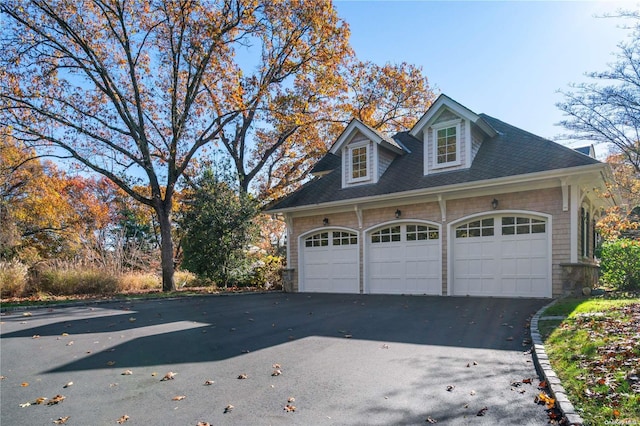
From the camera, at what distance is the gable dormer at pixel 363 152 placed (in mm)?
13617

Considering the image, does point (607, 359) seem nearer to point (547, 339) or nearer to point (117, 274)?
point (547, 339)

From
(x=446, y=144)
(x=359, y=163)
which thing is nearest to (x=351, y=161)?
(x=359, y=163)

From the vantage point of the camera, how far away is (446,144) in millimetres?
12156

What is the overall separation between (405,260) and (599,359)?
327 inches

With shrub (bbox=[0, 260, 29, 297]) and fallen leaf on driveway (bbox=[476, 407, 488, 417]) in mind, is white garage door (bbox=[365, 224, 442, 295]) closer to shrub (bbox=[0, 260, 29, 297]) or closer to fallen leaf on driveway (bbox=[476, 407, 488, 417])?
fallen leaf on driveway (bbox=[476, 407, 488, 417])

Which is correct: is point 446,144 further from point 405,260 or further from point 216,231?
point 216,231

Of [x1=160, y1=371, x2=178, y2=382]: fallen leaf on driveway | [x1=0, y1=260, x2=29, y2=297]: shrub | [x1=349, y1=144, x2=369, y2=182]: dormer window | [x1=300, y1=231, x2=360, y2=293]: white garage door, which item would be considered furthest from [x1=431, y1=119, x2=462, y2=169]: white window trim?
[x1=0, y1=260, x2=29, y2=297]: shrub

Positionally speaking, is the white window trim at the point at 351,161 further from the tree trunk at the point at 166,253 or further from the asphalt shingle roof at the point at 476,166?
the tree trunk at the point at 166,253

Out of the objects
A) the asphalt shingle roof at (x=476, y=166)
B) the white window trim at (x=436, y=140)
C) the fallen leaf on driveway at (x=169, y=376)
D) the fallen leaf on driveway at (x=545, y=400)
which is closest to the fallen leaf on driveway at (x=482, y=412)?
the fallen leaf on driveway at (x=545, y=400)

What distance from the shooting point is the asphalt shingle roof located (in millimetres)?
10078

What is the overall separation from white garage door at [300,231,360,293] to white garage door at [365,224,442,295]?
2.08 feet

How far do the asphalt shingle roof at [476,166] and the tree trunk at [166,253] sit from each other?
4.85 meters

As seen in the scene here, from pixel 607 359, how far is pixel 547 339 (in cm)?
116

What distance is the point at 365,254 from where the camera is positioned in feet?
43.3
